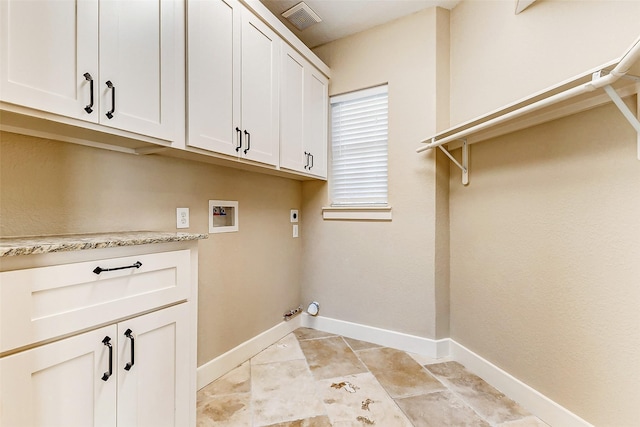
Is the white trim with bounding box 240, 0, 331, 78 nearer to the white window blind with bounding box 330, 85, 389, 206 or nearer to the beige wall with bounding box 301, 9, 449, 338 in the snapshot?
the beige wall with bounding box 301, 9, 449, 338

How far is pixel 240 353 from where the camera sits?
2129mm

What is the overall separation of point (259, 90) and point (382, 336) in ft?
7.13

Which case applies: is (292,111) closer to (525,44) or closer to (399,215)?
(399,215)

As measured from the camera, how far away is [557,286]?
1.51 meters

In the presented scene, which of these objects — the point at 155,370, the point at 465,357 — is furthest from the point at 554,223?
the point at 155,370

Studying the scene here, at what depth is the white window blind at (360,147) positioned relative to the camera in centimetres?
254

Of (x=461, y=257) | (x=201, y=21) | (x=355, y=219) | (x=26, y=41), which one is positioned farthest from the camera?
(x=355, y=219)

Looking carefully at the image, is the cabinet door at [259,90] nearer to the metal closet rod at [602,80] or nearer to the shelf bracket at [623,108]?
the metal closet rod at [602,80]

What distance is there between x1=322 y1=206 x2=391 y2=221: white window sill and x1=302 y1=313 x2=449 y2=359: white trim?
96 centimetres

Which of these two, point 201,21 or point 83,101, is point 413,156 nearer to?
point 201,21

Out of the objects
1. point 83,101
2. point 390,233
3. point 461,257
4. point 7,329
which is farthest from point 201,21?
point 461,257

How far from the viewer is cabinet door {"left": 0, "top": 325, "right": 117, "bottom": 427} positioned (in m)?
0.82

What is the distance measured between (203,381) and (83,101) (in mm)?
1679

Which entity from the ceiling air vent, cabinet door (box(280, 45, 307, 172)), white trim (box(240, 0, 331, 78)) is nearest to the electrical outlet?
cabinet door (box(280, 45, 307, 172))
